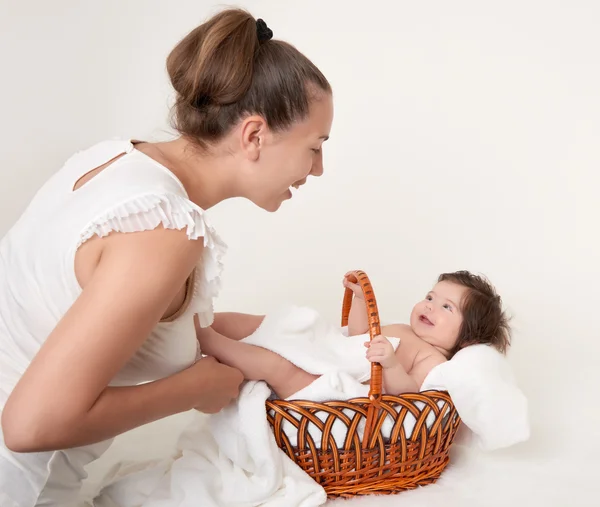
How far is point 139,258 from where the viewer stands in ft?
4.12

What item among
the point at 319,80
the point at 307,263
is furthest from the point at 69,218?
the point at 307,263

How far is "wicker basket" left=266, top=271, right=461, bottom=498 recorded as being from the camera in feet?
5.63

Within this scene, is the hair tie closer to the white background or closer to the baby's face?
the baby's face

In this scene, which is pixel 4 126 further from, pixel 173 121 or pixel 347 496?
pixel 347 496

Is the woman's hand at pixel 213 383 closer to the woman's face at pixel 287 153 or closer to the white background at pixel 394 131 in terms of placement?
the woman's face at pixel 287 153

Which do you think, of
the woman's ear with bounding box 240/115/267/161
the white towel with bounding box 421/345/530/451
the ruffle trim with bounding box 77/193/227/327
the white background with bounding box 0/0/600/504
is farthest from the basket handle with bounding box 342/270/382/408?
the white background with bounding box 0/0/600/504

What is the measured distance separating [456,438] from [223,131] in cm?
106

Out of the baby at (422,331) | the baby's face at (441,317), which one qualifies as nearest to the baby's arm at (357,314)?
the baby at (422,331)

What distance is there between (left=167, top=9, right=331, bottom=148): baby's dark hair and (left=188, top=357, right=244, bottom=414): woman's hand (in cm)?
47

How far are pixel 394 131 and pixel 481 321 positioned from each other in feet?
4.39

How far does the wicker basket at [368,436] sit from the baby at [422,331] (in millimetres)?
124

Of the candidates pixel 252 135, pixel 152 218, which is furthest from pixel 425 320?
pixel 152 218

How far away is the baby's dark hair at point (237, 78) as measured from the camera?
1545 millimetres

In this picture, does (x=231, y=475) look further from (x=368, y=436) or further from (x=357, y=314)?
(x=357, y=314)
